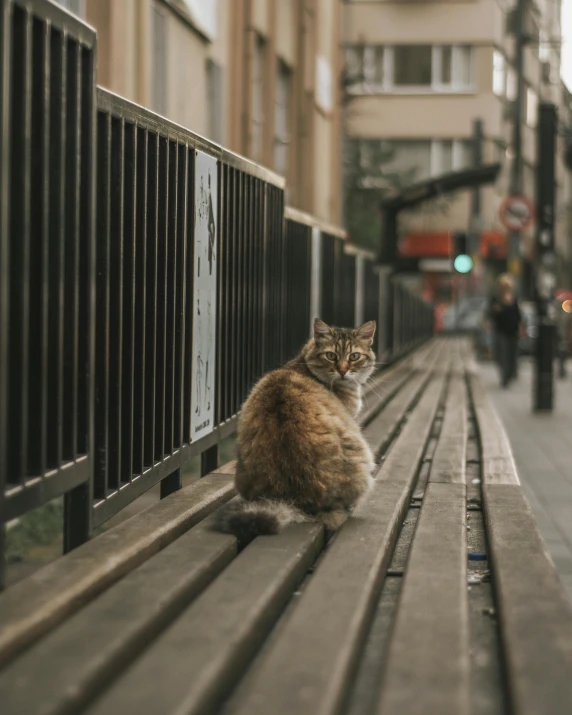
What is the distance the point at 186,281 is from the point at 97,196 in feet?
3.87

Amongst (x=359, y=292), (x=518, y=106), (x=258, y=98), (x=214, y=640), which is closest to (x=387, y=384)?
(x=359, y=292)

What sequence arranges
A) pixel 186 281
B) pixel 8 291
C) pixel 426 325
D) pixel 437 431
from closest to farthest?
pixel 8 291 < pixel 186 281 < pixel 437 431 < pixel 426 325

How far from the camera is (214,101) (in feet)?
54.2

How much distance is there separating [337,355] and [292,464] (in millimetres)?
1466

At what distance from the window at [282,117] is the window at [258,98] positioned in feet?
4.41

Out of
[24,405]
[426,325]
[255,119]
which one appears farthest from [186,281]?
[426,325]

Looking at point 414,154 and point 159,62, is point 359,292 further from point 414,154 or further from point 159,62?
point 414,154

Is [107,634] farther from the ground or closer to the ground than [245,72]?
closer to the ground

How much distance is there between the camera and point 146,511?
166 inches

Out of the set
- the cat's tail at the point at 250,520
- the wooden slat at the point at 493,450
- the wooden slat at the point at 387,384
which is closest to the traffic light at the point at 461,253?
the wooden slat at the point at 387,384

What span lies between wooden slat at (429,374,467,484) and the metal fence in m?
1.07

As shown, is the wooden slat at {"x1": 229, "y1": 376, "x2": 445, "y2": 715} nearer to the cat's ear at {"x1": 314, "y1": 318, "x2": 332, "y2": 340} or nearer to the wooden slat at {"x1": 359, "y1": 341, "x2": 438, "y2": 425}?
the cat's ear at {"x1": 314, "y1": 318, "x2": 332, "y2": 340}

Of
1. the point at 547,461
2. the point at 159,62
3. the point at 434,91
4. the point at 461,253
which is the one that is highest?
the point at 434,91

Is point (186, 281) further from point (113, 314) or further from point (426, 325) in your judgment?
point (426, 325)
